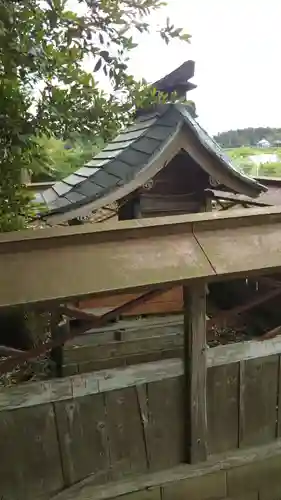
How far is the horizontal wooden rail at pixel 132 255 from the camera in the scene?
946 millimetres

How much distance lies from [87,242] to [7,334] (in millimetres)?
1050

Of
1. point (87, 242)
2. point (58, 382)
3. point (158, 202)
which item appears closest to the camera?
point (87, 242)

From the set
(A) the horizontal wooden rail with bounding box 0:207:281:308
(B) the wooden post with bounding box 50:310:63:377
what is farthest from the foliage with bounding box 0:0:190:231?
(B) the wooden post with bounding box 50:310:63:377

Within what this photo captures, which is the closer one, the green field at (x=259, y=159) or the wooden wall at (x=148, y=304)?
the wooden wall at (x=148, y=304)

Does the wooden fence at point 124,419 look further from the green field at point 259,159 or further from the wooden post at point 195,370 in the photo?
the green field at point 259,159

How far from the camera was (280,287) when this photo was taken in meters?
1.40

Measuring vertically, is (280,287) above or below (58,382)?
above

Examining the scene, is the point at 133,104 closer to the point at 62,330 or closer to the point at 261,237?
the point at 261,237

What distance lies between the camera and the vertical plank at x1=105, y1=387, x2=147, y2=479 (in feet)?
3.92

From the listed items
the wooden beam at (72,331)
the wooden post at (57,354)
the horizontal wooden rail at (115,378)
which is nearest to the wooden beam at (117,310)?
the wooden beam at (72,331)

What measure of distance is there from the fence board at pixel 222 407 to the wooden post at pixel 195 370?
0.03 metres

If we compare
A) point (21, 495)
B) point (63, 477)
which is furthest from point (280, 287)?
point (21, 495)

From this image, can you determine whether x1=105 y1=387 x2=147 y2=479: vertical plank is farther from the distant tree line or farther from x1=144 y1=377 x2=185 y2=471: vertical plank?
the distant tree line

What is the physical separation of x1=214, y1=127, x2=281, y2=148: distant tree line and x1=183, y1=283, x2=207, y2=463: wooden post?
2185 millimetres
